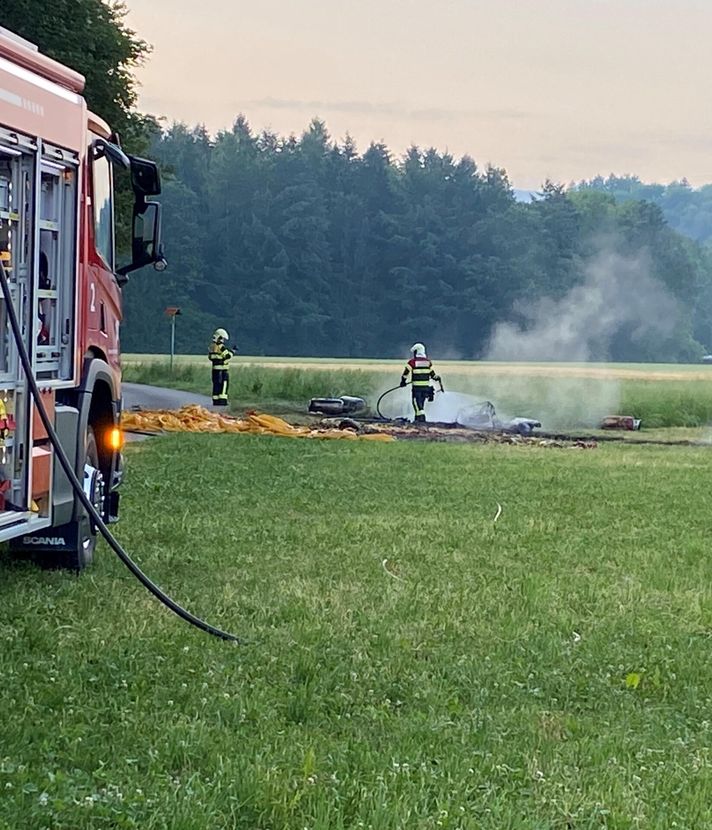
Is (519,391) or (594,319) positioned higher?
(594,319)

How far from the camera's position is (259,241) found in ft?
277

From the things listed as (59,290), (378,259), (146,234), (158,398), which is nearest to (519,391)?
(158,398)

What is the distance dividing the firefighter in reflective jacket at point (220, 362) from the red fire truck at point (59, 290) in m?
18.0

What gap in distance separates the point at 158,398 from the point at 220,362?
407cm

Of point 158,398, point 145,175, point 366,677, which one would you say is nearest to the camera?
point 366,677

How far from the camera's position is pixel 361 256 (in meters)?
86.7

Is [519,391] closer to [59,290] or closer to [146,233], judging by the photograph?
[146,233]

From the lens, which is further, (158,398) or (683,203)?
(683,203)

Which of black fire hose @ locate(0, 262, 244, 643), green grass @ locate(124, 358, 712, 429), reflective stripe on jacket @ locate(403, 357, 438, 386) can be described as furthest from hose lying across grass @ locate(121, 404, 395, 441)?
black fire hose @ locate(0, 262, 244, 643)

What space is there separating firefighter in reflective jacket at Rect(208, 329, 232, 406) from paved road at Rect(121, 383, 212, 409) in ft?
2.76

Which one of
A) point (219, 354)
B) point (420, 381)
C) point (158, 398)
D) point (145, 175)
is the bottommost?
Answer: point (158, 398)

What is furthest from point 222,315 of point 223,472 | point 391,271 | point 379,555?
point 379,555

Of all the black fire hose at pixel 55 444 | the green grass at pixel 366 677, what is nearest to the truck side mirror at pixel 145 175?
the green grass at pixel 366 677

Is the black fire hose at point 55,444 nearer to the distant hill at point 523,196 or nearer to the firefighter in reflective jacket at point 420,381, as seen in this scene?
the firefighter in reflective jacket at point 420,381
